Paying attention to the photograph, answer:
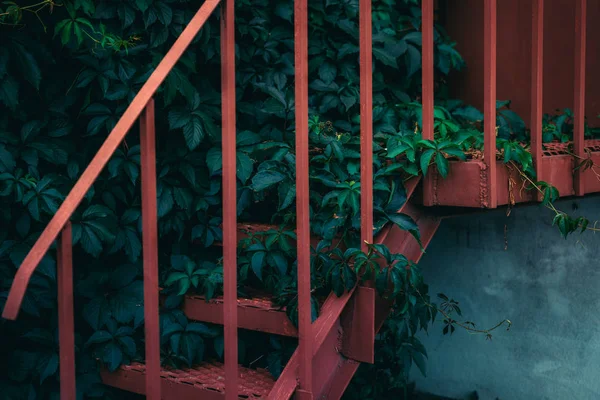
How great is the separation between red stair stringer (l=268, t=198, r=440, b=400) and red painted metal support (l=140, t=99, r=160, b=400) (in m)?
0.36

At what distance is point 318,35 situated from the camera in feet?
9.63

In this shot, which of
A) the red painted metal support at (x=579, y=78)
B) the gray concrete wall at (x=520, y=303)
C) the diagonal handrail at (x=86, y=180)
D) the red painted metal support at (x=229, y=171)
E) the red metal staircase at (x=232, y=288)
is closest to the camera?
the diagonal handrail at (x=86, y=180)

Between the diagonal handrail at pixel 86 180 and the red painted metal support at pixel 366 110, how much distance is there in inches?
18.5

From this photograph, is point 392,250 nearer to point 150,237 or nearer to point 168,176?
point 150,237

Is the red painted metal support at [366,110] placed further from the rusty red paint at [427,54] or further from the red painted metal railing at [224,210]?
the rusty red paint at [427,54]

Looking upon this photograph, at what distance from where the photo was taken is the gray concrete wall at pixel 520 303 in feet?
9.50

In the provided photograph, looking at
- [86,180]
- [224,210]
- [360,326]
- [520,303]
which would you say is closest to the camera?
[86,180]

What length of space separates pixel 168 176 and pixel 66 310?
1.12 meters

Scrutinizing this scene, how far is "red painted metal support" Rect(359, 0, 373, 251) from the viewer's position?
1.75 meters

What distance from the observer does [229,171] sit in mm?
1553

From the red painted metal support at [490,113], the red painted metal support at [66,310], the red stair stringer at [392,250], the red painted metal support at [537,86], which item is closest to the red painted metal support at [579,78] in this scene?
the red painted metal support at [537,86]

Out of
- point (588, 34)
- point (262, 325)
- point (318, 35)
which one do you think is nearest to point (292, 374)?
point (262, 325)

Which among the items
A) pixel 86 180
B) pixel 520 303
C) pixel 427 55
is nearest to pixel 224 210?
pixel 86 180

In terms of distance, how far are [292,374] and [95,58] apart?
1.43 meters
